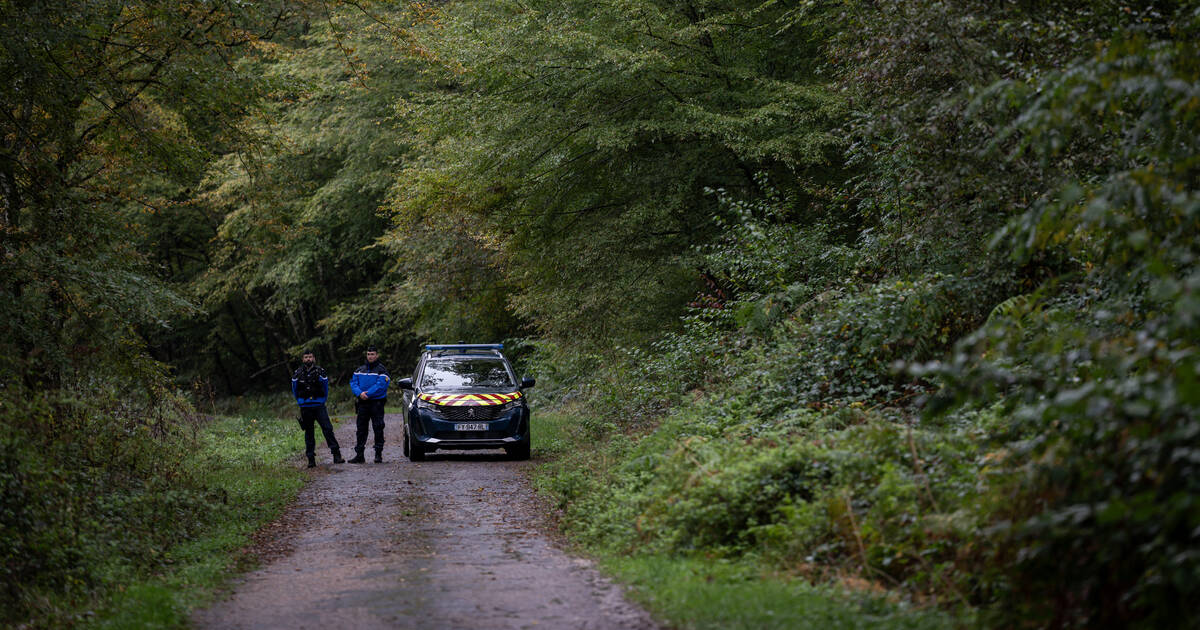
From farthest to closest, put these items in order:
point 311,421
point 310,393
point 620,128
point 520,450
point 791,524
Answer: point 620,128 < point 520,450 < point 311,421 < point 310,393 < point 791,524

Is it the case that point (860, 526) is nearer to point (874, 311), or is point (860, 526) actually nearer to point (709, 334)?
point (874, 311)

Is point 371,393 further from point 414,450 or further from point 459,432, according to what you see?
point 459,432

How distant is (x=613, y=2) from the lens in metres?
18.1

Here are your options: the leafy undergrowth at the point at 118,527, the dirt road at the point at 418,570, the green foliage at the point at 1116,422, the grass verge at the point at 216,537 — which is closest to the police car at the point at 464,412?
the grass verge at the point at 216,537

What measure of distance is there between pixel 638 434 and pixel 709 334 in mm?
2478

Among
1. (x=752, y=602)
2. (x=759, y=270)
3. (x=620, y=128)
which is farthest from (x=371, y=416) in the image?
(x=752, y=602)

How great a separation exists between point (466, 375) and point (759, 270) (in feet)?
18.4

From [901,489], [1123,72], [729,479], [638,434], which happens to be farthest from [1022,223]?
[638,434]

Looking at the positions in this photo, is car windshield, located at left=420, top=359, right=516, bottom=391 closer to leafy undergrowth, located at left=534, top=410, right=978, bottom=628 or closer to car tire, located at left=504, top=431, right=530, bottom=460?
car tire, located at left=504, top=431, right=530, bottom=460

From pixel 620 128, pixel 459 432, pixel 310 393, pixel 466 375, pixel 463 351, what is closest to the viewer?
pixel 310 393

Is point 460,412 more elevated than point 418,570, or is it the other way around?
point 460,412

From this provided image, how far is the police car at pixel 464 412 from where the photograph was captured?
17344 millimetres

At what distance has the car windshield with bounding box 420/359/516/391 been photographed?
58.7 feet

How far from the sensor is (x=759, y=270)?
15859 mm
